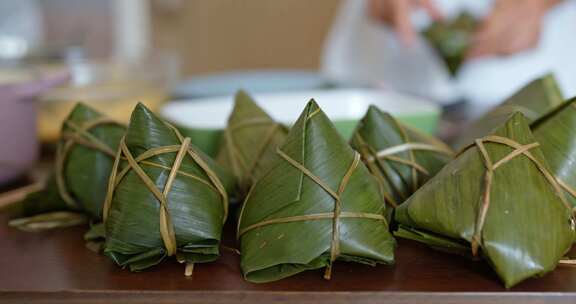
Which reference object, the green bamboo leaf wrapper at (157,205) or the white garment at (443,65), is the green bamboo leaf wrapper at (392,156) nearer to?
the green bamboo leaf wrapper at (157,205)

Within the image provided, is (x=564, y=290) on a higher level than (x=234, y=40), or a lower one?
higher

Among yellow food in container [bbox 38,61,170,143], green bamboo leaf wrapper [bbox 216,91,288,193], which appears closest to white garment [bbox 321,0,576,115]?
yellow food in container [bbox 38,61,170,143]

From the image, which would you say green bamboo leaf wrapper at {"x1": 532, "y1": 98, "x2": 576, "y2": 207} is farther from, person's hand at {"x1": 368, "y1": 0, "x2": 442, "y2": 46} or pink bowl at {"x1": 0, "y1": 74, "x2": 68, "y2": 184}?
person's hand at {"x1": 368, "y1": 0, "x2": 442, "y2": 46}

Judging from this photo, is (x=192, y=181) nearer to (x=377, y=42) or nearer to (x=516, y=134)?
(x=516, y=134)

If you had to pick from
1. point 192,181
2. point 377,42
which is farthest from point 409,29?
point 192,181

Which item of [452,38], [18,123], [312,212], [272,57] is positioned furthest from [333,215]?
[272,57]

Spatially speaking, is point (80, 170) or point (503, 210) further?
point (80, 170)

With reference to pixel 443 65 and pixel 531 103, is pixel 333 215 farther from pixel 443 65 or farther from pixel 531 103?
pixel 443 65
